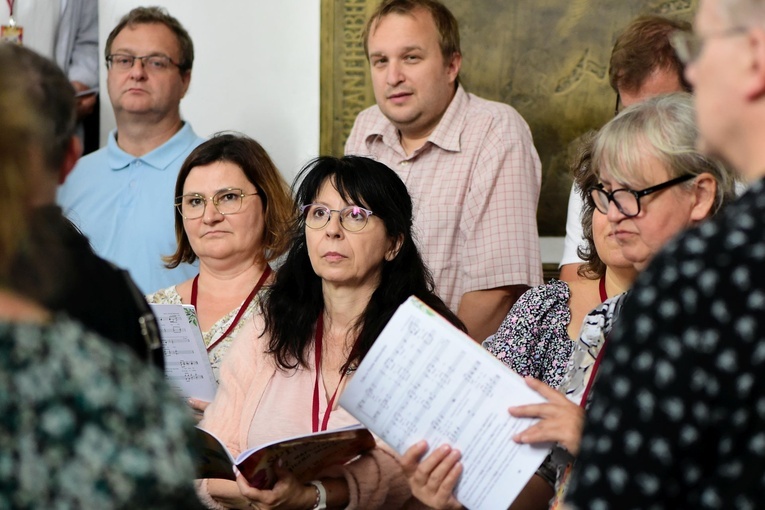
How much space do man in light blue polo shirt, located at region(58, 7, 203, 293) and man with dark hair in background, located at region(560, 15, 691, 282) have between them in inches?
59.2

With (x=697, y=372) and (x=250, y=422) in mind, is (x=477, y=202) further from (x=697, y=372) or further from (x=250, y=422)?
(x=697, y=372)

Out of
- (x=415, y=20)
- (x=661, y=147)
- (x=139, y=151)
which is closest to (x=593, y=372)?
(x=661, y=147)

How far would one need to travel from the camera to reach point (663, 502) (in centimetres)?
133

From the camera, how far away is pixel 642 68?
12.2 ft

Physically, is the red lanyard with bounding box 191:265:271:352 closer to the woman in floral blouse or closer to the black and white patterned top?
the woman in floral blouse

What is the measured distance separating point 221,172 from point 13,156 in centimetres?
252

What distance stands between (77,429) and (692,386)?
693 mm

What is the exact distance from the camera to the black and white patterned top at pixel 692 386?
1.31 metres

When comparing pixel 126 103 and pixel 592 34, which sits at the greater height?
pixel 592 34

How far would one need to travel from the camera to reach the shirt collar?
4523mm

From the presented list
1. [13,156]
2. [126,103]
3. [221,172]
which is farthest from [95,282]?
[126,103]

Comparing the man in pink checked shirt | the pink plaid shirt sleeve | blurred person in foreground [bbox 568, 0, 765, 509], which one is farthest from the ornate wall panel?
blurred person in foreground [bbox 568, 0, 765, 509]

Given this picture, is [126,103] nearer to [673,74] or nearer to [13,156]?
[673,74]

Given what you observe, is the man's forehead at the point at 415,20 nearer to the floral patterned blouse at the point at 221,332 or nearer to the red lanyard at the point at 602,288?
the floral patterned blouse at the point at 221,332
